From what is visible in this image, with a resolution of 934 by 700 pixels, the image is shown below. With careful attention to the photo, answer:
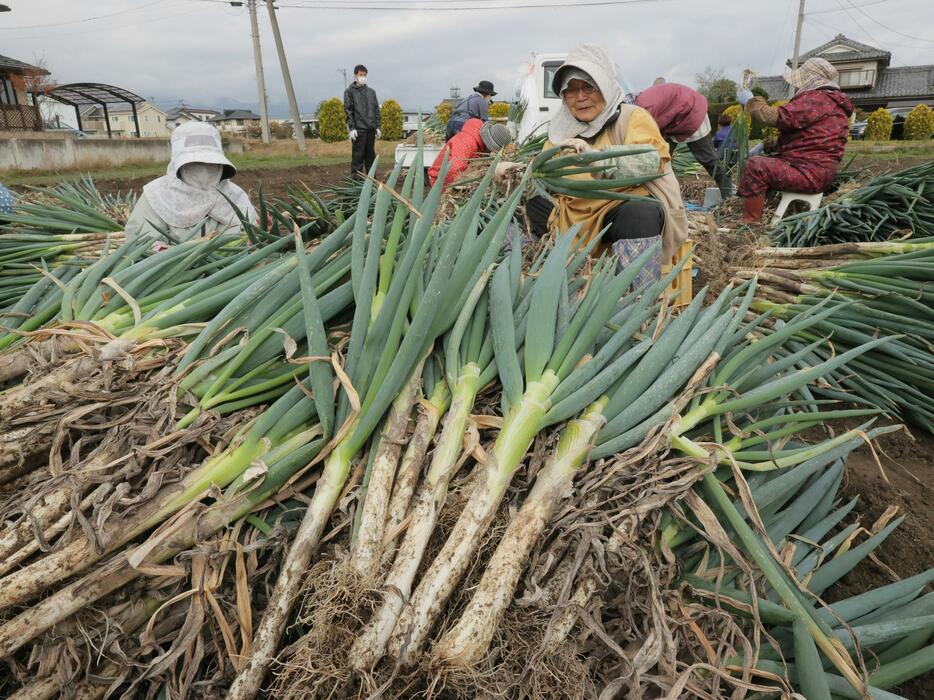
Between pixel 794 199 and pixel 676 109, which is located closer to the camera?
pixel 676 109

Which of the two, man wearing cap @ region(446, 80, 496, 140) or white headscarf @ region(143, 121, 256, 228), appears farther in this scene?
man wearing cap @ region(446, 80, 496, 140)

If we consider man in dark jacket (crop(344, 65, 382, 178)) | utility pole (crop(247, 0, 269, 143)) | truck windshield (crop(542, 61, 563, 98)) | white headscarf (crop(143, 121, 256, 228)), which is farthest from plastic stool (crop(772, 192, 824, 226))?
utility pole (crop(247, 0, 269, 143))

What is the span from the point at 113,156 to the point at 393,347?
56.8 ft

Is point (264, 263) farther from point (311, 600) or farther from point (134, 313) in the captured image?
point (311, 600)

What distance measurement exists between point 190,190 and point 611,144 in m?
2.04

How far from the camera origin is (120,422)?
110 centimetres

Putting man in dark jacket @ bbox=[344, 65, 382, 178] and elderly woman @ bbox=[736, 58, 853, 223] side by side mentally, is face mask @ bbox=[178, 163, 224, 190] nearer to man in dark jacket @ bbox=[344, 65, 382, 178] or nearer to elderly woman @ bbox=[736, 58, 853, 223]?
elderly woman @ bbox=[736, 58, 853, 223]

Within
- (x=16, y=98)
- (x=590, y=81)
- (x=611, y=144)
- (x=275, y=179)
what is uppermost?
(x=16, y=98)

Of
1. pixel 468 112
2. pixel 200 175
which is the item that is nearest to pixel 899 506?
pixel 200 175

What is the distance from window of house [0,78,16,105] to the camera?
69.6 feet

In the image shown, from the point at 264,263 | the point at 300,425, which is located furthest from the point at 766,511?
the point at 264,263

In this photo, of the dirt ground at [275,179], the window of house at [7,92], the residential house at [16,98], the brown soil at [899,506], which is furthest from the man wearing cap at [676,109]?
the window of house at [7,92]

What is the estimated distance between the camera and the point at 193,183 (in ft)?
9.51

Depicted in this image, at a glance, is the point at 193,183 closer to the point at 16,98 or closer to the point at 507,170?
the point at 507,170
